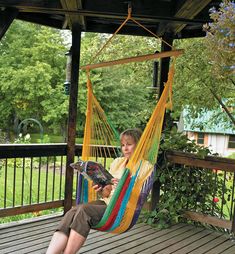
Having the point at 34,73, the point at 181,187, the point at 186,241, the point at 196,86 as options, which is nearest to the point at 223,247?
the point at 186,241

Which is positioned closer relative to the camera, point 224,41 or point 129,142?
point 224,41

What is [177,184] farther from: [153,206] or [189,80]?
[189,80]

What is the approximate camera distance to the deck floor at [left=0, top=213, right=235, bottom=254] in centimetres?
266

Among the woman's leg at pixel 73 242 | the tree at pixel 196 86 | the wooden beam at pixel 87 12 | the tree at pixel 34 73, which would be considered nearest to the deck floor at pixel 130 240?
the woman's leg at pixel 73 242

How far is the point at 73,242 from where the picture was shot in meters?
2.00

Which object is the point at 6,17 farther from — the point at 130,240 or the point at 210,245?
the point at 210,245

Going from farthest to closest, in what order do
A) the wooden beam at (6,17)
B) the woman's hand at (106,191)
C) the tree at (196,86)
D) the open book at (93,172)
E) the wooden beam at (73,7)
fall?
the tree at (196,86)
the wooden beam at (6,17)
the wooden beam at (73,7)
the woman's hand at (106,191)
the open book at (93,172)

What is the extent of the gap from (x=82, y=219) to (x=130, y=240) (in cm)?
98

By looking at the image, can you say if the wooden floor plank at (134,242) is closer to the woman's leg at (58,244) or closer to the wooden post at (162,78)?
the wooden post at (162,78)

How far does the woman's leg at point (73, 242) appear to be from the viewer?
1.99m

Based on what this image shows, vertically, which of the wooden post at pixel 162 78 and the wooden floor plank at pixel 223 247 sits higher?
the wooden post at pixel 162 78

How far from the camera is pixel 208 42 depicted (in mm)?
1552

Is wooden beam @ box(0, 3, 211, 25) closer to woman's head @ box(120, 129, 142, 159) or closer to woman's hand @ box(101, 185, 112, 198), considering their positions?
woman's head @ box(120, 129, 142, 159)

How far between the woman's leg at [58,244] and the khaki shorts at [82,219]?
3 cm
